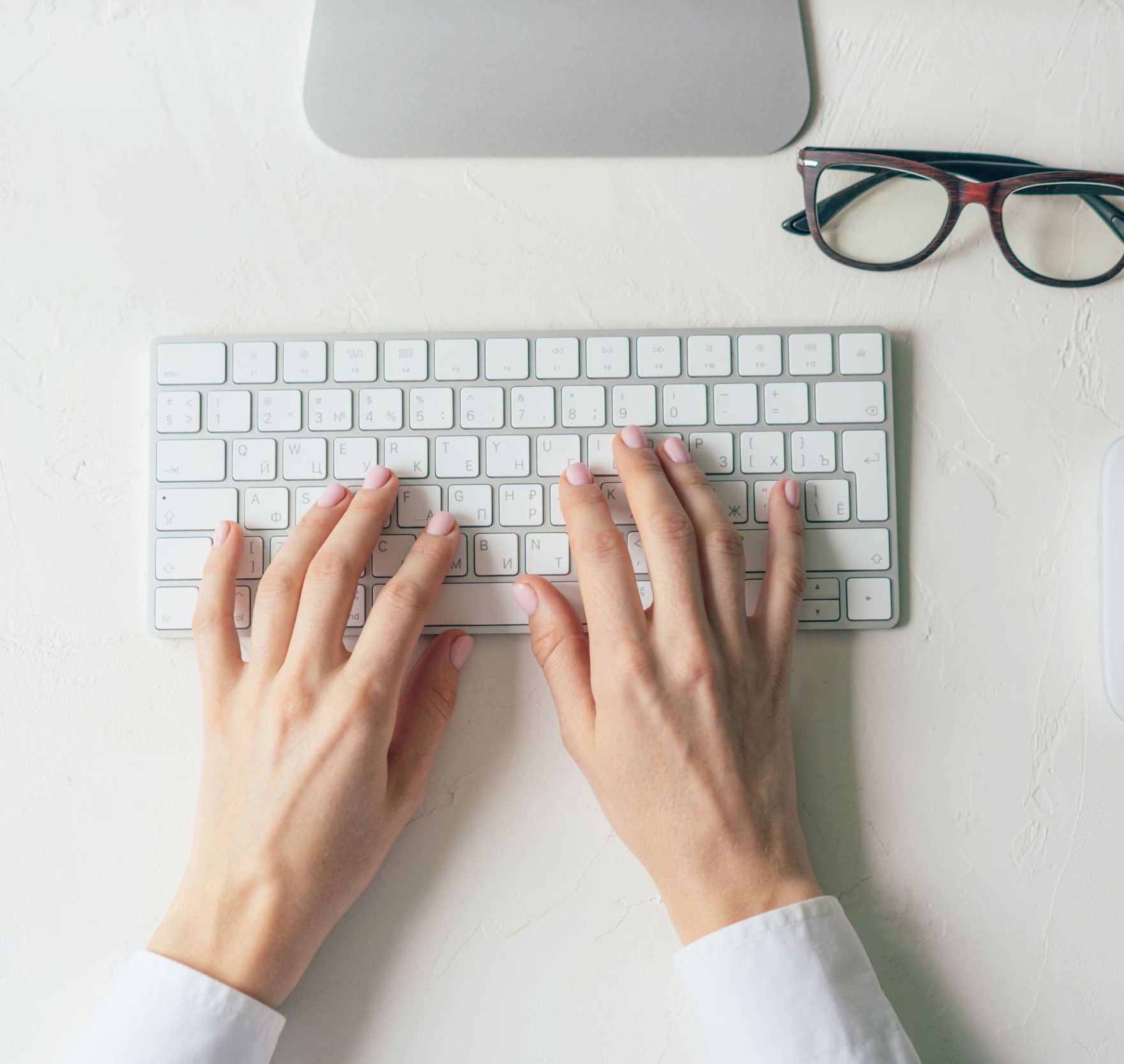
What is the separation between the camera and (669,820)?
1.98 ft

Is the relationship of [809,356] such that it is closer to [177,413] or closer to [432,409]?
[432,409]

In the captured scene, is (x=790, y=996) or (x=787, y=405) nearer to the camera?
(x=790, y=996)

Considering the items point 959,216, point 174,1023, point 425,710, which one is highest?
point 959,216

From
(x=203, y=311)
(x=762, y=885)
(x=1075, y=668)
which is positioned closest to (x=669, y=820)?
(x=762, y=885)

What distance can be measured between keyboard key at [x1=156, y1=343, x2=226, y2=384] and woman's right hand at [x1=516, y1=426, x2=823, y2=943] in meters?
0.29

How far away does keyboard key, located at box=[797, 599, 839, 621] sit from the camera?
2.17 feet

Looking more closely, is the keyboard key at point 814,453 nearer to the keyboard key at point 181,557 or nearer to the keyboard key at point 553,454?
the keyboard key at point 553,454

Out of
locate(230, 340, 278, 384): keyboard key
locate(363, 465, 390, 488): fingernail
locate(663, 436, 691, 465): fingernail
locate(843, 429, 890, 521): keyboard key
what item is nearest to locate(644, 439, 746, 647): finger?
locate(663, 436, 691, 465): fingernail

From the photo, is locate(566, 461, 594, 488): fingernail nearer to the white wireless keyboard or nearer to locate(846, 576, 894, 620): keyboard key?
the white wireless keyboard

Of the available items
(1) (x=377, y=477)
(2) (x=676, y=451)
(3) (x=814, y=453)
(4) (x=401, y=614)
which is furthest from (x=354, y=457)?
(3) (x=814, y=453)

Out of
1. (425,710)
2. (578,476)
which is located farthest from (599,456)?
(425,710)

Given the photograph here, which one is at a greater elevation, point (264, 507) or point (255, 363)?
point (255, 363)

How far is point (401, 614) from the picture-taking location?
62 centimetres

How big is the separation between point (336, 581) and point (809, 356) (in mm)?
397
